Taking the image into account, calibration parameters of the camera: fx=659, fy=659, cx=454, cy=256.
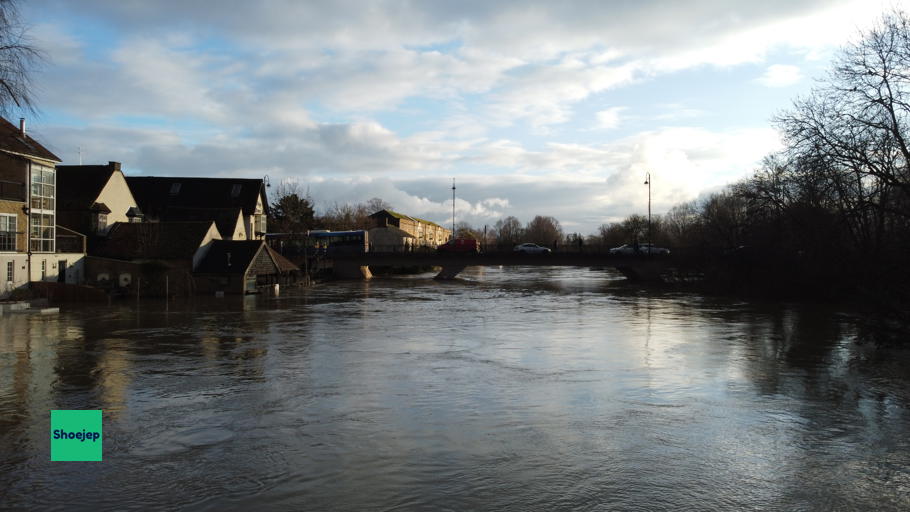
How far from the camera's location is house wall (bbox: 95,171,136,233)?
60906 mm

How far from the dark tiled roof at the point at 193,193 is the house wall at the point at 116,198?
533 inches

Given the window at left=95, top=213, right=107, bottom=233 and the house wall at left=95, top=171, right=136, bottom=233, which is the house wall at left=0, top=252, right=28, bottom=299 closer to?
the window at left=95, top=213, right=107, bottom=233

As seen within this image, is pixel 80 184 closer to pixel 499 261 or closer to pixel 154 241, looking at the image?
pixel 154 241

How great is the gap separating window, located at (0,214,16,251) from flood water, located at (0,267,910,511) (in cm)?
1380

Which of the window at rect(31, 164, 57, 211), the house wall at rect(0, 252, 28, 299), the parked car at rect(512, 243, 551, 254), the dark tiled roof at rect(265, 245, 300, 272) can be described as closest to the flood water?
the house wall at rect(0, 252, 28, 299)

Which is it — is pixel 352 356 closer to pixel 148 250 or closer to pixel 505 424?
pixel 505 424

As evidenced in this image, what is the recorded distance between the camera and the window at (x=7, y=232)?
41250mm

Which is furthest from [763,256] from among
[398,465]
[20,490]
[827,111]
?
[20,490]

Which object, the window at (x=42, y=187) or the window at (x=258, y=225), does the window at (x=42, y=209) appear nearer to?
the window at (x=42, y=187)

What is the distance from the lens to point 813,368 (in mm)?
21562

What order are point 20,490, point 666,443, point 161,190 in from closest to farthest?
point 20,490 → point 666,443 → point 161,190

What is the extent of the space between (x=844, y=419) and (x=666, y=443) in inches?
201

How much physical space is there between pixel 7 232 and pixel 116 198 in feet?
73.6

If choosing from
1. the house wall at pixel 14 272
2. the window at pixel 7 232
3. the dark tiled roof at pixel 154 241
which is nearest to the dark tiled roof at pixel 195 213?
the dark tiled roof at pixel 154 241
